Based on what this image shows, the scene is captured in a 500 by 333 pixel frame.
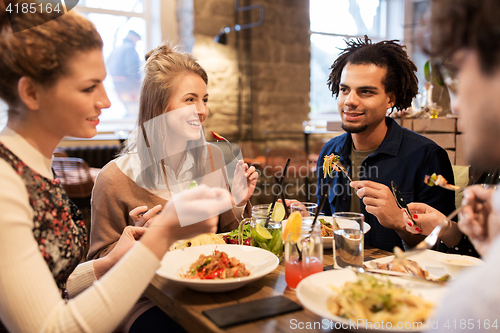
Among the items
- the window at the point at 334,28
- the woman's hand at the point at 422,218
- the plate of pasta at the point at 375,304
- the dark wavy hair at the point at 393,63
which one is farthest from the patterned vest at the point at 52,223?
the window at the point at 334,28

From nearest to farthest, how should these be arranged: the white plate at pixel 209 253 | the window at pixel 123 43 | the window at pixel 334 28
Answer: the white plate at pixel 209 253
the window at pixel 123 43
the window at pixel 334 28

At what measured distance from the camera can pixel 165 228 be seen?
1.01m

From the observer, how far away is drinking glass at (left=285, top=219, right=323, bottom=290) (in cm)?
119

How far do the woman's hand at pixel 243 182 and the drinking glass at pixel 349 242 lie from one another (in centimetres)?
70

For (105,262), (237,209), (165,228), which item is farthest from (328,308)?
(237,209)

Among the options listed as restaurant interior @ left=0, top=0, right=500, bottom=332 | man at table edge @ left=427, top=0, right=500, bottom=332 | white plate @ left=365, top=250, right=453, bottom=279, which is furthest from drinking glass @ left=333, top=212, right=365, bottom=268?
restaurant interior @ left=0, top=0, right=500, bottom=332

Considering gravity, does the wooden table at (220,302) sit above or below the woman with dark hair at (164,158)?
below

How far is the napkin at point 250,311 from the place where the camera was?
99 cm

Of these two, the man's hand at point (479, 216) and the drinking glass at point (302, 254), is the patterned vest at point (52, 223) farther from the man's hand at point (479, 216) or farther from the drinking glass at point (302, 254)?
Result: the man's hand at point (479, 216)

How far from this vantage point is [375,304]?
0.91m

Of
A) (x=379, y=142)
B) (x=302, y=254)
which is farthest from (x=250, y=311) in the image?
(x=379, y=142)

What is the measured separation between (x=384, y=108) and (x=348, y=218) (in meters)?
1.21

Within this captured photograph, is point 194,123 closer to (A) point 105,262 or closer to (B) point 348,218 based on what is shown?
(A) point 105,262

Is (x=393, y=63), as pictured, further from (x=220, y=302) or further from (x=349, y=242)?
(x=220, y=302)
